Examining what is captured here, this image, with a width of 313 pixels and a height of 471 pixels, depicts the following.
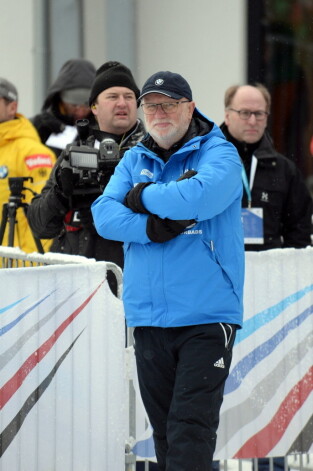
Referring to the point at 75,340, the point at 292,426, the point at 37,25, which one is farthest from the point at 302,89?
the point at 75,340

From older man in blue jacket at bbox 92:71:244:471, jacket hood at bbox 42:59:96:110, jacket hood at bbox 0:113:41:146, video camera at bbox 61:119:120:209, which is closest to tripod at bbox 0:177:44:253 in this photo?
jacket hood at bbox 0:113:41:146

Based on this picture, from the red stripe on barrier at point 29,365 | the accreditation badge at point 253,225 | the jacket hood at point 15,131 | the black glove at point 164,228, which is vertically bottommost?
the red stripe on barrier at point 29,365

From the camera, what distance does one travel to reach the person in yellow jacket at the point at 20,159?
7160 millimetres

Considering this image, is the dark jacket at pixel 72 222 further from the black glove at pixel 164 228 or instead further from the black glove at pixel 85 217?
the black glove at pixel 164 228

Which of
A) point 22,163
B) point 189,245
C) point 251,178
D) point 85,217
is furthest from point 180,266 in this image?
point 22,163

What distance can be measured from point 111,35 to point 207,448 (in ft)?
22.8

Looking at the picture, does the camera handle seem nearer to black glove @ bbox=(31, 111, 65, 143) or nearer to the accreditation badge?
black glove @ bbox=(31, 111, 65, 143)

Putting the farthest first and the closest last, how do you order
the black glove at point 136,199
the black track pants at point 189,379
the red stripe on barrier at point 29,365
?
the red stripe on barrier at point 29,365 < the black glove at point 136,199 < the black track pants at point 189,379

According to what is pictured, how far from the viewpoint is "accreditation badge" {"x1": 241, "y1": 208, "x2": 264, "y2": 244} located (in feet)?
21.4

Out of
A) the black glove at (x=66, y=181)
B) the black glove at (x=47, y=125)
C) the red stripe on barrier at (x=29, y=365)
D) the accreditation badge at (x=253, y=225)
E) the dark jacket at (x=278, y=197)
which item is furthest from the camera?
the black glove at (x=47, y=125)

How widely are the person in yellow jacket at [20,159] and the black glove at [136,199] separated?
230cm

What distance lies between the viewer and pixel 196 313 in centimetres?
462

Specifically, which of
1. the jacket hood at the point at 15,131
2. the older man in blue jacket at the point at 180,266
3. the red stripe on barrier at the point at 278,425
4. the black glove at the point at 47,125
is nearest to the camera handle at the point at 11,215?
the jacket hood at the point at 15,131

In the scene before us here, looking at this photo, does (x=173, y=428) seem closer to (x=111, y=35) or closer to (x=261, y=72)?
(x=261, y=72)
